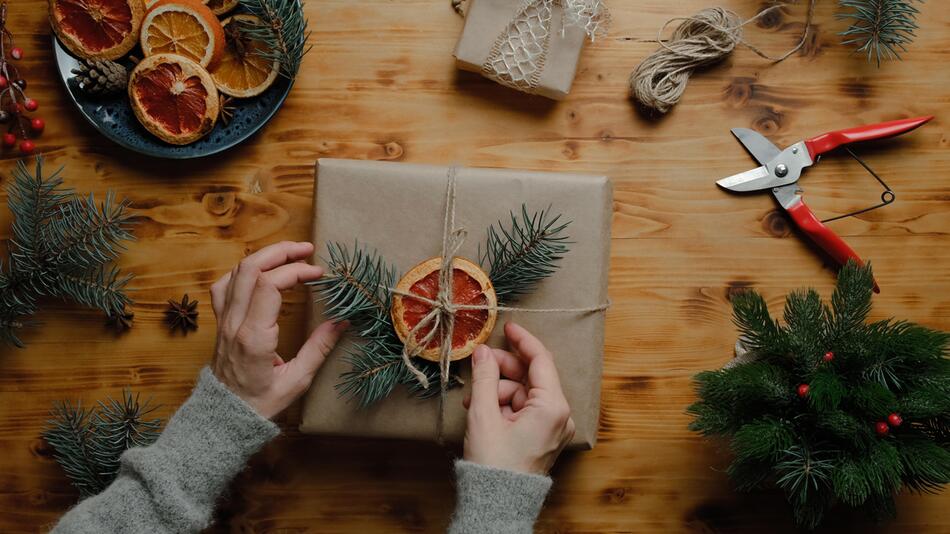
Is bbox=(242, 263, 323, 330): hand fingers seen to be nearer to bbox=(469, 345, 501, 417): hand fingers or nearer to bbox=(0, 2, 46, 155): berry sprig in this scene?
bbox=(469, 345, 501, 417): hand fingers

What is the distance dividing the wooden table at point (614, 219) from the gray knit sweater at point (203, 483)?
0.70 feet

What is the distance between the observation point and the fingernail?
1031 mm

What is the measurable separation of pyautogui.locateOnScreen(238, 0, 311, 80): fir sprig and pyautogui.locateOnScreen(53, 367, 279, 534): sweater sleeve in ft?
1.78

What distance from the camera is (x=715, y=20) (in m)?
1.19

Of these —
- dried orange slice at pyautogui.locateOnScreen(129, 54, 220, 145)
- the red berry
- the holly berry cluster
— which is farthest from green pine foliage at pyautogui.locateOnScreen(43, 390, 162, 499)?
the red berry

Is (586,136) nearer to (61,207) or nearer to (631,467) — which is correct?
(631,467)

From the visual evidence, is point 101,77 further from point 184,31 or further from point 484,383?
point 484,383

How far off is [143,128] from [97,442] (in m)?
0.54

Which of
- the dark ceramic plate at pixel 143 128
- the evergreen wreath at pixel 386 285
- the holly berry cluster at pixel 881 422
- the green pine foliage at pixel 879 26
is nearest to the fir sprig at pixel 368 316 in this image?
the evergreen wreath at pixel 386 285

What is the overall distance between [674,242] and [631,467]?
42 centimetres

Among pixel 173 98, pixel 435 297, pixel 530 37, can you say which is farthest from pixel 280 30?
pixel 435 297

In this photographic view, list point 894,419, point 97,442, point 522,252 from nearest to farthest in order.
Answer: point 894,419, point 522,252, point 97,442

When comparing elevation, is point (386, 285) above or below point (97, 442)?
above

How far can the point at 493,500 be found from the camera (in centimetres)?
94
